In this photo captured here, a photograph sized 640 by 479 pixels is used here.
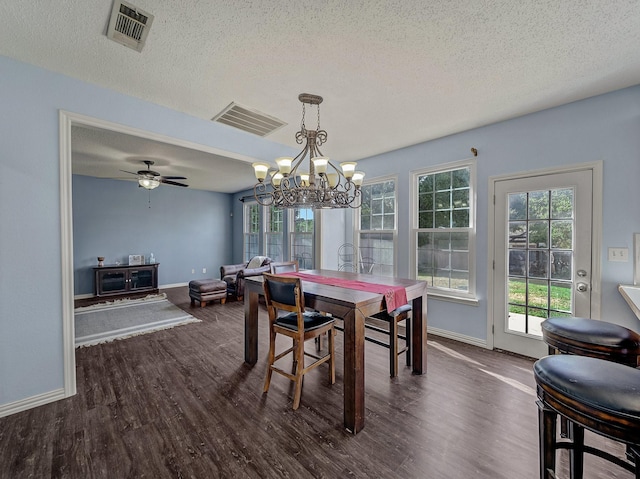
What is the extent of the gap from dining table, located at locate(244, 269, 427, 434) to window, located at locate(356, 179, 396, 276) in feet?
4.68

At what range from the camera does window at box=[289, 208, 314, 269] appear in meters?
5.38

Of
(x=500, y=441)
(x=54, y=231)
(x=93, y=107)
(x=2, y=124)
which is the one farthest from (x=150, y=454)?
(x=93, y=107)

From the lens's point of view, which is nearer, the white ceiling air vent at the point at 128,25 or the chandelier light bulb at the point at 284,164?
the white ceiling air vent at the point at 128,25

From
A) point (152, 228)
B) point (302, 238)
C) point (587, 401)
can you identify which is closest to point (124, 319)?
point (152, 228)

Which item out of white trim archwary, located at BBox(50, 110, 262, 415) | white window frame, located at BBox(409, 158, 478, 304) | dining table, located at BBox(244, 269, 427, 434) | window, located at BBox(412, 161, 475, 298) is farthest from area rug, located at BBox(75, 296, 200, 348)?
window, located at BBox(412, 161, 475, 298)

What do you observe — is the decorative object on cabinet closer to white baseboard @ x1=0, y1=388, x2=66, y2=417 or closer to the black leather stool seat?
white baseboard @ x1=0, y1=388, x2=66, y2=417

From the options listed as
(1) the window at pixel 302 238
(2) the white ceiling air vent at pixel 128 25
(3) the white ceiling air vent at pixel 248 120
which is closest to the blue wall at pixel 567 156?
(3) the white ceiling air vent at pixel 248 120

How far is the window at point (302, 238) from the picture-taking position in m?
5.38

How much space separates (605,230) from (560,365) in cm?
229

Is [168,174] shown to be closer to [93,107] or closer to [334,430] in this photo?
[93,107]

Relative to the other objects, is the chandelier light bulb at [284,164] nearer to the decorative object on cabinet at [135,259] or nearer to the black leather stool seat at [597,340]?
the black leather stool seat at [597,340]

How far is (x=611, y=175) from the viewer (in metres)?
2.45

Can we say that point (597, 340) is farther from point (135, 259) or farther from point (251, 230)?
point (135, 259)

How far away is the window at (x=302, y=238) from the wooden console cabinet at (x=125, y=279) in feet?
11.1
